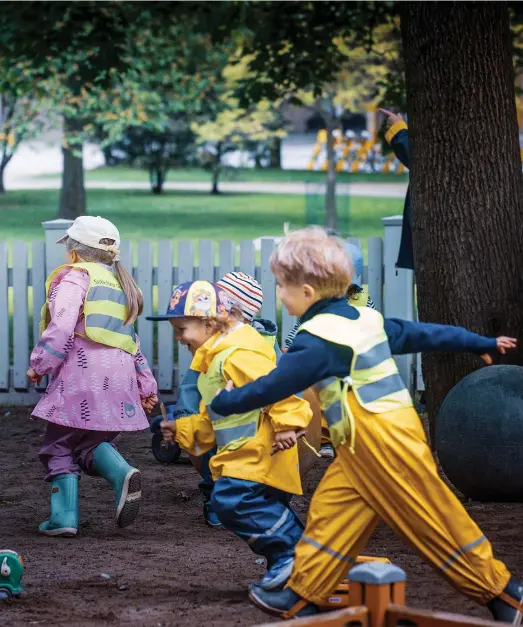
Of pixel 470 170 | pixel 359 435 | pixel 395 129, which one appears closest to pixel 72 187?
pixel 395 129

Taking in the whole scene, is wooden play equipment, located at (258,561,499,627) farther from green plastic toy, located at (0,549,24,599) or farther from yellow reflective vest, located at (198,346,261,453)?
green plastic toy, located at (0,549,24,599)

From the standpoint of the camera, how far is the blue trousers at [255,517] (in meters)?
4.35

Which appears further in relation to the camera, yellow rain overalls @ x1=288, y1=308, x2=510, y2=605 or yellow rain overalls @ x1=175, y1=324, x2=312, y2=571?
yellow rain overalls @ x1=175, y1=324, x2=312, y2=571

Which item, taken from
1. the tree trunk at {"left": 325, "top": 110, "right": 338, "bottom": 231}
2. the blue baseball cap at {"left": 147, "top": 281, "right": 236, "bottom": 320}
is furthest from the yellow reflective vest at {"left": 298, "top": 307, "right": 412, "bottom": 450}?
the tree trunk at {"left": 325, "top": 110, "right": 338, "bottom": 231}

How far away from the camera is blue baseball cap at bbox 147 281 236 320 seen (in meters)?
4.61

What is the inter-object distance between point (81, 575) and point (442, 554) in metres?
1.79

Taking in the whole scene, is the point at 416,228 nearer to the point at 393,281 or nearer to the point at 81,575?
the point at 393,281

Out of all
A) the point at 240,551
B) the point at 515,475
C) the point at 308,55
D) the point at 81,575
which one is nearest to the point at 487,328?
the point at 515,475

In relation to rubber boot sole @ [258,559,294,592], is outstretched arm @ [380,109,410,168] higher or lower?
higher

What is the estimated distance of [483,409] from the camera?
20.1 feet

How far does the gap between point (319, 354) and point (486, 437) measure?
253 cm

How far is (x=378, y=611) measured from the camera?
3330mm

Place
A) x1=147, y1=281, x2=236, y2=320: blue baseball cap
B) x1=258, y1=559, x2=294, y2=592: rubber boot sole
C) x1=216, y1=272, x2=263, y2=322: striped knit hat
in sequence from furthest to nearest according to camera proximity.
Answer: x1=216, y1=272, x2=263, y2=322: striped knit hat, x1=147, y1=281, x2=236, y2=320: blue baseball cap, x1=258, y1=559, x2=294, y2=592: rubber boot sole

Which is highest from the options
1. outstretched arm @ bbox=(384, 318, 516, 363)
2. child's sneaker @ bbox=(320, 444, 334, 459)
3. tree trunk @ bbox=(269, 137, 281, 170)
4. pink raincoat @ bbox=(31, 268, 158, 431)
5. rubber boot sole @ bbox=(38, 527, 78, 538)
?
tree trunk @ bbox=(269, 137, 281, 170)
